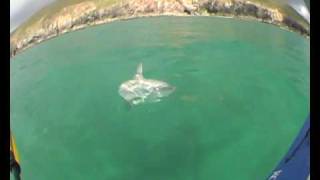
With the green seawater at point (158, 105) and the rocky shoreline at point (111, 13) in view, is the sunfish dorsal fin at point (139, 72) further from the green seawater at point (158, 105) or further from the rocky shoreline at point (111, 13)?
the rocky shoreline at point (111, 13)

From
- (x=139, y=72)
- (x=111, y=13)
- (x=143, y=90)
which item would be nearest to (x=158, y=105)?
(x=143, y=90)

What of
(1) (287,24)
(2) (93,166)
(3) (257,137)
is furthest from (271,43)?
(2) (93,166)

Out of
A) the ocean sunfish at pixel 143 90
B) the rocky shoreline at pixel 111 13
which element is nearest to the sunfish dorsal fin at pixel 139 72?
the ocean sunfish at pixel 143 90

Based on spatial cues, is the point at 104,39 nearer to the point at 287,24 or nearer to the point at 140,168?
the point at 140,168

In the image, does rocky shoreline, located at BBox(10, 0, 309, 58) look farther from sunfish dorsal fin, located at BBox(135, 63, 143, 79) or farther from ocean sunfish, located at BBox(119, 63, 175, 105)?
ocean sunfish, located at BBox(119, 63, 175, 105)

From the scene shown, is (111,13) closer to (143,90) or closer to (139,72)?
(139,72)

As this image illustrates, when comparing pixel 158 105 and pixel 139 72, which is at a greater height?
pixel 139 72
